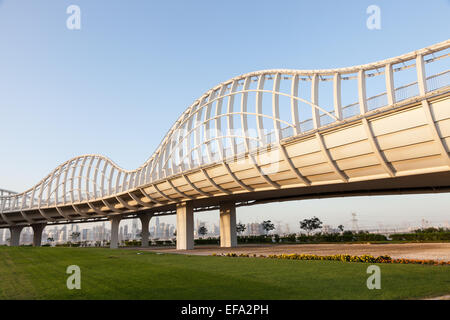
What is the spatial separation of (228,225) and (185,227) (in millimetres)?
7144

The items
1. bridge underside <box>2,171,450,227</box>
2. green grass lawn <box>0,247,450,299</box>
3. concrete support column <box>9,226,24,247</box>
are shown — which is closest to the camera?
green grass lawn <box>0,247,450,299</box>

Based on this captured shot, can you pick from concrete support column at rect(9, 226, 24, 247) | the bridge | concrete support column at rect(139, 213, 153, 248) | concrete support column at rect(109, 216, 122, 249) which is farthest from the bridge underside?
concrete support column at rect(9, 226, 24, 247)

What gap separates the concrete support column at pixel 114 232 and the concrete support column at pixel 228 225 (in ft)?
100

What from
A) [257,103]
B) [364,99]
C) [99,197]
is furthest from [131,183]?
[364,99]

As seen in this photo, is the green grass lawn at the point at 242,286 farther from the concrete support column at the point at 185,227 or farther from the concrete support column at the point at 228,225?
the concrete support column at the point at 228,225

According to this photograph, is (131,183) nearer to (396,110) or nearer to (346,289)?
(396,110)

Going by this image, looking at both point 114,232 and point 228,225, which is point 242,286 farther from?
point 114,232

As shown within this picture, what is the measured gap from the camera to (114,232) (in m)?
72.4

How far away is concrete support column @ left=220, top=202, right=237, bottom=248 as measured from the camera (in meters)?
50.7

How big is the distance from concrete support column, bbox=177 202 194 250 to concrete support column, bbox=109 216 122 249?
1094 inches

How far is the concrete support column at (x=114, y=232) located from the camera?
232 feet

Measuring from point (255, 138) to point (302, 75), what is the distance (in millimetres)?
6856

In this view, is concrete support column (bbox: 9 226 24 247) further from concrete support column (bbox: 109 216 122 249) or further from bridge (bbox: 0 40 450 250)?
bridge (bbox: 0 40 450 250)

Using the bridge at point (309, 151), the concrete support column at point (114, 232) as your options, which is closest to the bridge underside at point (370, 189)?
the bridge at point (309, 151)
